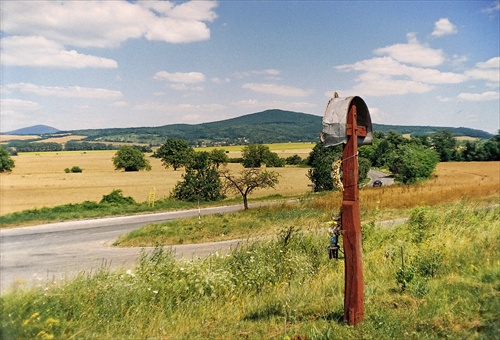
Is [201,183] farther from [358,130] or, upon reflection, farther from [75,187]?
[358,130]

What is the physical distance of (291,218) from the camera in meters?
21.1

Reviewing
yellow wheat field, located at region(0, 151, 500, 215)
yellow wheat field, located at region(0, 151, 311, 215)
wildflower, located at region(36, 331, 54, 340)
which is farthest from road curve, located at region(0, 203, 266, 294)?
yellow wheat field, located at region(0, 151, 311, 215)

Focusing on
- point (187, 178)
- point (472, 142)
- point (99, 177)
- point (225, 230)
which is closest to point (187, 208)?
point (187, 178)

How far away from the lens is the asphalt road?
13.5m

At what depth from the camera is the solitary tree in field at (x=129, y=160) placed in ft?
271

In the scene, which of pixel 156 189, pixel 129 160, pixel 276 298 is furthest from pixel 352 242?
pixel 129 160

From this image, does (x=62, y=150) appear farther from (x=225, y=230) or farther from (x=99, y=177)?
(x=225, y=230)

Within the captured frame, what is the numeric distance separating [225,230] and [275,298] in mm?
14091

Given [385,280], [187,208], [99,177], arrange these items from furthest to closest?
[99,177], [187,208], [385,280]

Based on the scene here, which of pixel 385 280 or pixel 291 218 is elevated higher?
pixel 385 280

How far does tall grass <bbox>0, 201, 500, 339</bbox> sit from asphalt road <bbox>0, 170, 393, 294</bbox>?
14.0 ft

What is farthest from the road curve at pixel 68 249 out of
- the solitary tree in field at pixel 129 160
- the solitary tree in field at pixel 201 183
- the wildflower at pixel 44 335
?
the solitary tree in field at pixel 129 160

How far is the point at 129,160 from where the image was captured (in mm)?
82875

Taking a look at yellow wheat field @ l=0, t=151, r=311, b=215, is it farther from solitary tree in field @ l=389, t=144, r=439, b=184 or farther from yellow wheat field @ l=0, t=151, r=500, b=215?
solitary tree in field @ l=389, t=144, r=439, b=184
